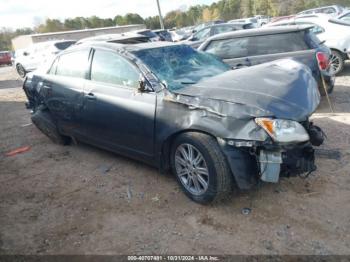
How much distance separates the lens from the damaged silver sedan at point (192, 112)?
290 cm

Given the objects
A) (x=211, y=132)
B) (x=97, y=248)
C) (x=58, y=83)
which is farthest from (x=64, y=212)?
(x=58, y=83)

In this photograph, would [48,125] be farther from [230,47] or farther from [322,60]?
[322,60]

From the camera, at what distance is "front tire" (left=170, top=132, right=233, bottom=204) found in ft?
9.87

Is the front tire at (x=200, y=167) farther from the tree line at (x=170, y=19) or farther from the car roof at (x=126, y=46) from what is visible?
the tree line at (x=170, y=19)

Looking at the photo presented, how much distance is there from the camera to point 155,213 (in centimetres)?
331

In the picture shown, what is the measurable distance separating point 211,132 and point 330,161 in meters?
1.86

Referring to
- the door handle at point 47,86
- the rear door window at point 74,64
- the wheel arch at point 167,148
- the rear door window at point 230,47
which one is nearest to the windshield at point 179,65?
the wheel arch at point 167,148

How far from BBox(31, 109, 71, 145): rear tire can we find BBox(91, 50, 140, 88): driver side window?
138 centimetres

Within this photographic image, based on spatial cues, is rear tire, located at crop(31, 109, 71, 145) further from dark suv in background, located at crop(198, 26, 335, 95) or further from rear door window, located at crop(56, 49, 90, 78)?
dark suv in background, located at crop(198, 26, 335, 95)

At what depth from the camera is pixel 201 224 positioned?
306cm

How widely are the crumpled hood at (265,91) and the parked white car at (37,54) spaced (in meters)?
11.9

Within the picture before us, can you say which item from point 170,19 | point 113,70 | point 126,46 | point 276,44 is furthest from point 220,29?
point 170,19

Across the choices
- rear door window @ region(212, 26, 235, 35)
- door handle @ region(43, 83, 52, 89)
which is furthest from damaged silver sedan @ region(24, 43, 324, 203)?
rear door window @ region(212, 26, 235, 35)

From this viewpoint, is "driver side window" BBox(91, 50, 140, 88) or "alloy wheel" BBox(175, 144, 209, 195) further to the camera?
"driver side window" BBox(91, 50, 140, 88)
